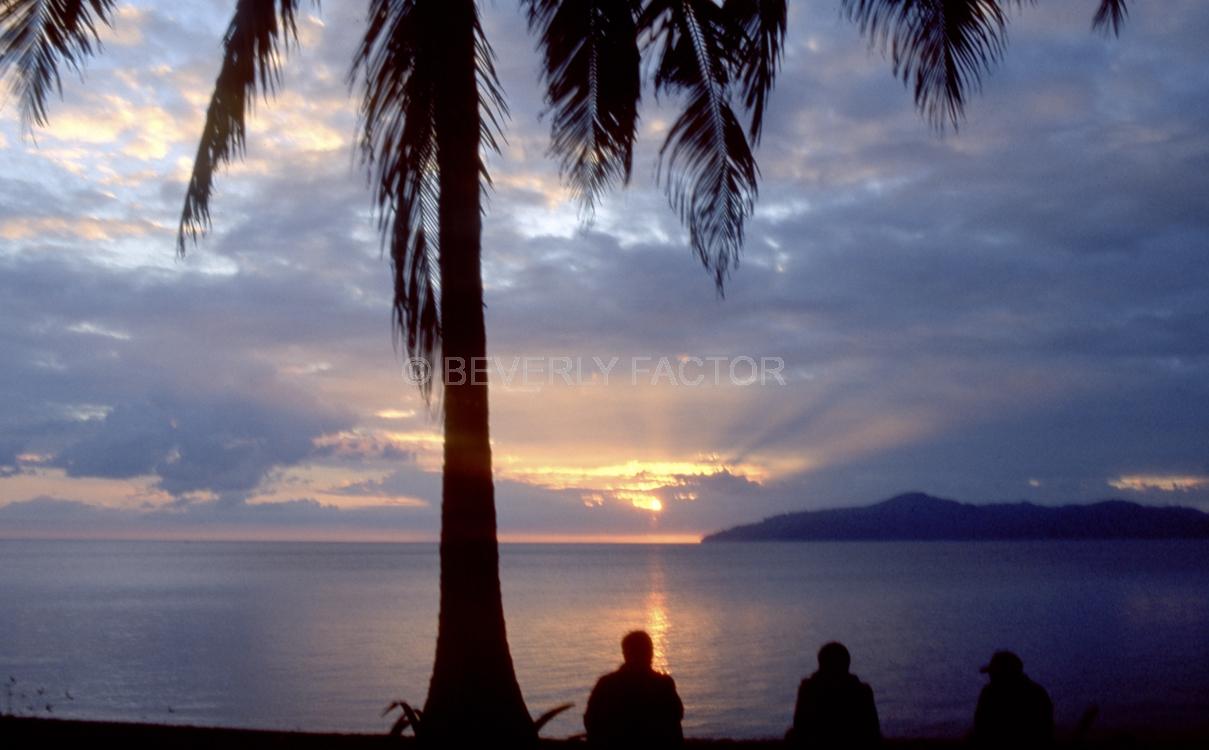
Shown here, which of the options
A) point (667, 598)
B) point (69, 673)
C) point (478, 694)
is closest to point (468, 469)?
→ point (478, 694)

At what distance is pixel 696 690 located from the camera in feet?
117

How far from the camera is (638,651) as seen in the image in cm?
600

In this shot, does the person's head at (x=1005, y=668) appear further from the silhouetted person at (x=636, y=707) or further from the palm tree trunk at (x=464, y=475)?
the palm tree trunk at (x=464, y=475)

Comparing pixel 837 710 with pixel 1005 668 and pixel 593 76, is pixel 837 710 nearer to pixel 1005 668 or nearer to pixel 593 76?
pixel 1005 668

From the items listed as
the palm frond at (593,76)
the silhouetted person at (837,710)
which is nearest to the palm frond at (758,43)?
the palm frond at (593,76)

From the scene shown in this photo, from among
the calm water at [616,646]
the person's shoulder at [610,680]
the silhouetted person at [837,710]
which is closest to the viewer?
the silhouetted person at [837,710]

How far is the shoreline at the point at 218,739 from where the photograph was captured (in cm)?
876

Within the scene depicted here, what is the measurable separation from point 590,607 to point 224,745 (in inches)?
2663

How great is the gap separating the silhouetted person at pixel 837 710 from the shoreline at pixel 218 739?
3.64 meters

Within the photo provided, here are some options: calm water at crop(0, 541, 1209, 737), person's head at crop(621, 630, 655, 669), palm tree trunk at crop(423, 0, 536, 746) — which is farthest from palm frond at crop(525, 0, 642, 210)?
calm water at crop(0, 541, 1209, 737)

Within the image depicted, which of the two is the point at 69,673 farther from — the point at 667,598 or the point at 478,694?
the point at 667,598

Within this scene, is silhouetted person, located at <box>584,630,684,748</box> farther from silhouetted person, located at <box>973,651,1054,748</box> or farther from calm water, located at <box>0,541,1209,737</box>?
calm water, located at <box>0,541,1209,737</box>

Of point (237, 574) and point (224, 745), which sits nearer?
point (224, 745)

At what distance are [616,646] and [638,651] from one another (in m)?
44.7
